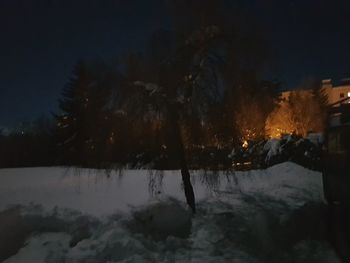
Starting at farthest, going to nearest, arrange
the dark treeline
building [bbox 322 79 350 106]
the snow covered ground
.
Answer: building [bbox 322 79 350 106] < the dark treeline < the snow covered ground

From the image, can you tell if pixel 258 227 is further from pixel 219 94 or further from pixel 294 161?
pixel 294 161

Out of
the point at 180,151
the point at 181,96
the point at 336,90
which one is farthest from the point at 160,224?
the point at 336,90

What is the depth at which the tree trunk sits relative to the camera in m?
10.3

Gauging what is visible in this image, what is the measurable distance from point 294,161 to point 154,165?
45.5 ft

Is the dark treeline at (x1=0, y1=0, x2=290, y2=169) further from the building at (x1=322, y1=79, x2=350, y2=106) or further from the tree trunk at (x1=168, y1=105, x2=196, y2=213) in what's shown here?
the building at (x1=322, y1=79, x2=350, y2=106)

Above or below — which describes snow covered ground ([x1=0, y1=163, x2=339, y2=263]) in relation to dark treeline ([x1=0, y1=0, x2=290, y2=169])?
below

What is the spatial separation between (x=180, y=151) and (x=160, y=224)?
1902mm

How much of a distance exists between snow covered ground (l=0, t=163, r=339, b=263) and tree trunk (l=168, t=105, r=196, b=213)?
306mm

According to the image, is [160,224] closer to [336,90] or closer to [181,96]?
[181,96]

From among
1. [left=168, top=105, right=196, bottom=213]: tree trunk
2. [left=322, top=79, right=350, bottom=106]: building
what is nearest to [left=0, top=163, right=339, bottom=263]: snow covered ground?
[left=168, top=105, right=196, bottom=213]: tree trunk

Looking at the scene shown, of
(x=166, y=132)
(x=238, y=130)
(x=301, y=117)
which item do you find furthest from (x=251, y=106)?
(x=301, y=117)

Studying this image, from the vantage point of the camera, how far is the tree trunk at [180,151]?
33.9ft

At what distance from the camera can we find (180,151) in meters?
10.6

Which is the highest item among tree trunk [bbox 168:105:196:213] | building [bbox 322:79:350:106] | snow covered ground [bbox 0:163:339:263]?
building [bbox 322:79:350:106]
